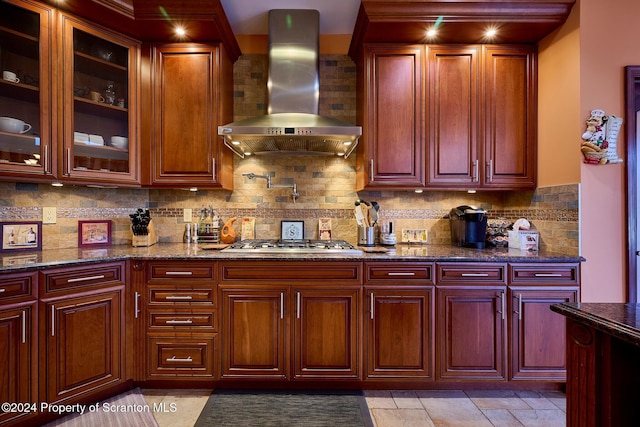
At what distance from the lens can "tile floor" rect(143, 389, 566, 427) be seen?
5.93 ft

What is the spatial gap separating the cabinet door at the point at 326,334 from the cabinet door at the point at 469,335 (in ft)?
1.93

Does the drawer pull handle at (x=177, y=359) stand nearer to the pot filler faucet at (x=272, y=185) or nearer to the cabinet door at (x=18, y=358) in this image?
the cabinet door at (x=18, y=358)

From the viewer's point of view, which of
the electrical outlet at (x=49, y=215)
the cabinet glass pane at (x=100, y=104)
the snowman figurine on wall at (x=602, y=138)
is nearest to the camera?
the snowman figurine on wall at (x=602, y=138)

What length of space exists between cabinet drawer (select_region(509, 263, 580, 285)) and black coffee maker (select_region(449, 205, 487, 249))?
0.39m

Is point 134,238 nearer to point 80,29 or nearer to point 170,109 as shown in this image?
point 170,109

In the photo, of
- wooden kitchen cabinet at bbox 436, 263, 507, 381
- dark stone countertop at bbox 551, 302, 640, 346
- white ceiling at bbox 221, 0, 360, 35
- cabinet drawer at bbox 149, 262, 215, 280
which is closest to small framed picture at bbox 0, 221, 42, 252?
cabinet drawer at bbox 149, 262, 215, 280

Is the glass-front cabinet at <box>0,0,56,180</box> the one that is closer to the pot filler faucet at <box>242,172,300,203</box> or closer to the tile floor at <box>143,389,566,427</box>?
the pot filler faucet at <box>242,172,300,203</box>

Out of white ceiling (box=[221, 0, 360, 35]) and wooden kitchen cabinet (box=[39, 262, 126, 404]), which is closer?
wooden kitchen cabinet (box=[39, 262, 126, 404])

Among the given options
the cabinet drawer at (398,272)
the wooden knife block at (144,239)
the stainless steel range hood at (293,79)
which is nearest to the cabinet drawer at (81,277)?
the wooden knife block at (144,239)

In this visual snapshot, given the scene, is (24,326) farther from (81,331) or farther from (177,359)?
(177,359)

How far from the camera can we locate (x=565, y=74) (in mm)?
2146

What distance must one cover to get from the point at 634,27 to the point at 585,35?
31 cm

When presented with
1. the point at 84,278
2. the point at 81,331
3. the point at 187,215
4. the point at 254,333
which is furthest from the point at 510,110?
the point at 81,331

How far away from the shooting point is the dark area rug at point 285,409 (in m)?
1.78
